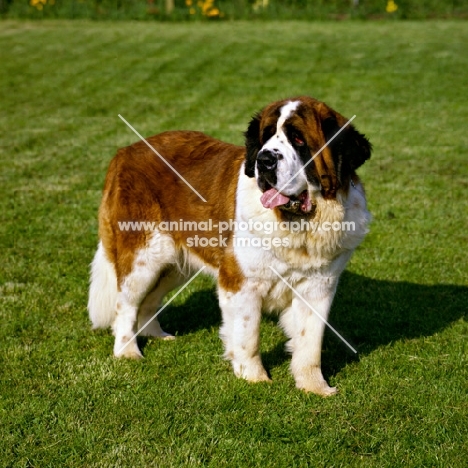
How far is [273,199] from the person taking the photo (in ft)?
12.7

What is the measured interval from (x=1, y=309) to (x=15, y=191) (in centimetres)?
334

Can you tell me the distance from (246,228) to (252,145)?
1.61ft

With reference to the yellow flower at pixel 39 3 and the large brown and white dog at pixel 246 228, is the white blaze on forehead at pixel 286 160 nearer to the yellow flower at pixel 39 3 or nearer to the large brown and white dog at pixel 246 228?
the large brown and white dog at pixel 246 228

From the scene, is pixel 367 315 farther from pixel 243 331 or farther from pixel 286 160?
pixel 286 160

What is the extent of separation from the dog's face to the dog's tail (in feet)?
4.83

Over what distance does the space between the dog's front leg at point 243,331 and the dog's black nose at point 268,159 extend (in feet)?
2.67

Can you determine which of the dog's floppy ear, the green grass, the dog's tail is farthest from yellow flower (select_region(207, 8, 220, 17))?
the dog's floppy ear

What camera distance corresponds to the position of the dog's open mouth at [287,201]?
3.85 meters

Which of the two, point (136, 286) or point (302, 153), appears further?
point (136, 286)

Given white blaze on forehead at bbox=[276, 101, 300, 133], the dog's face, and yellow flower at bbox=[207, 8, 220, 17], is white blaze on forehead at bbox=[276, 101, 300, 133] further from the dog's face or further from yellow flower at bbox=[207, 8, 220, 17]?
yellow flower at bbox=[207, 8, 220, 17]

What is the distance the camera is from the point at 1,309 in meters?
5.40

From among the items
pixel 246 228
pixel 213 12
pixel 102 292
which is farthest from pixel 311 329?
pixel 213 12

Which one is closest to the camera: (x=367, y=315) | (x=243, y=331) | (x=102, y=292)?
(x=243, y=331)

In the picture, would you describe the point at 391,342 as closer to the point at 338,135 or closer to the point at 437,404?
the point at 437,404
